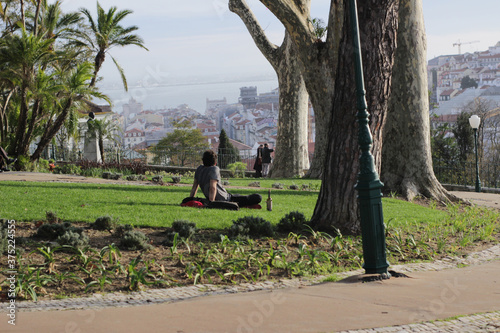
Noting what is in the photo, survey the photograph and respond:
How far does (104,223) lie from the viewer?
8.22 metres

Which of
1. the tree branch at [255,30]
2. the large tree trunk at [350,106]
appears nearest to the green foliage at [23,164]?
the tree branch at [255,30]

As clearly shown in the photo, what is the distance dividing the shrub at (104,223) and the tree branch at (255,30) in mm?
16342

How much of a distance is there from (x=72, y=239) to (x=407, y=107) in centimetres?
1028

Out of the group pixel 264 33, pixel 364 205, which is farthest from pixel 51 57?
pixel 364 205

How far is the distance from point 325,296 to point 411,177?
32.2 ft

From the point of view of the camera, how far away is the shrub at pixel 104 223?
8227mm

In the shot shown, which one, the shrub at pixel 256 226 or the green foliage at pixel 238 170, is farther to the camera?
the green foliage at pixel 238 170

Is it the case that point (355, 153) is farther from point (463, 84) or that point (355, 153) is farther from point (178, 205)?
point (463, 84)

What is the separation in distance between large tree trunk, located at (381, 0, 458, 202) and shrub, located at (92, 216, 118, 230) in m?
8.57

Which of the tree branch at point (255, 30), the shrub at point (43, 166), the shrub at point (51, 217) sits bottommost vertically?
the shrub at point (51, 217)

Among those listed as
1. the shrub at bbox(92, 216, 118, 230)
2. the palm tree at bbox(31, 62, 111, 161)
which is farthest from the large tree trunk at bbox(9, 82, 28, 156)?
the shrub at bbox(92, 216, 118, 230)

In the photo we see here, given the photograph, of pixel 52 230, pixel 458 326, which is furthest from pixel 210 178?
pixel 458 326

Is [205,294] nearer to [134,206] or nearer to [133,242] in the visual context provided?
[133,242]

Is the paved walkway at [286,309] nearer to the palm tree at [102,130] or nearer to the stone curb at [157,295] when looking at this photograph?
the stone curb at [157,295]
